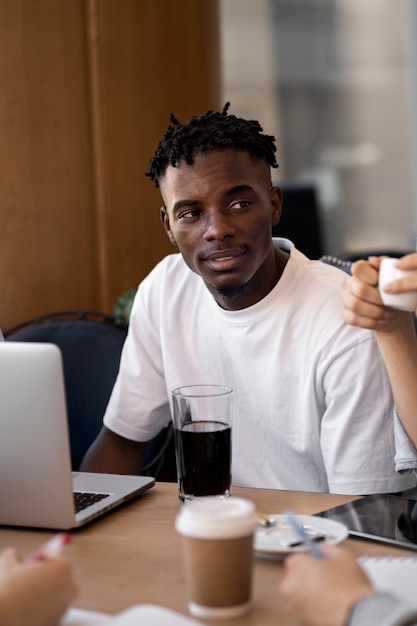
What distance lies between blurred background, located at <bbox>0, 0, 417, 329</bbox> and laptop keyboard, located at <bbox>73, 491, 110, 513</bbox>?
6.84 ft

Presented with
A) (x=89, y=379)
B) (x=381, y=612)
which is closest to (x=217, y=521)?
(x=381, y=612)

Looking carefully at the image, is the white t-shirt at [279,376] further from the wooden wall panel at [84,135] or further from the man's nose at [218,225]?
the wooden wall panel at [84,135]

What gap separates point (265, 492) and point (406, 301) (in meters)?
0.36

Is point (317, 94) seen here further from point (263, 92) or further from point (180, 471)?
point (180, 471)

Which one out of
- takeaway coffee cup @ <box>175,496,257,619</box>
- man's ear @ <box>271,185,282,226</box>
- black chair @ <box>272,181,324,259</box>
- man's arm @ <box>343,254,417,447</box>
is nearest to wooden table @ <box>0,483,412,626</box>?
takeaway coffee cup @ <box>175,496,257,619</box>

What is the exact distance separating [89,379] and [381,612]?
140cm

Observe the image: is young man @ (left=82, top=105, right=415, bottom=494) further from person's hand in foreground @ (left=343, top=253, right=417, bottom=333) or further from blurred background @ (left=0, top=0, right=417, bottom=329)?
blurred background @ (left=0, top=0, right=417, bottom=329)

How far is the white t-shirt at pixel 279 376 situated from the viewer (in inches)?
61.3

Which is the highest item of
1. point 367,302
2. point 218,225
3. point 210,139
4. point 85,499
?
point 210,139

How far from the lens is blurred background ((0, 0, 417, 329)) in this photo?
3.38m

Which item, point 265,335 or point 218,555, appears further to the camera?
point 265,335

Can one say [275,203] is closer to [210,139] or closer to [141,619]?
[210,139]

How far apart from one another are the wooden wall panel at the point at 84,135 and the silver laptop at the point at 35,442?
2176 millimetres

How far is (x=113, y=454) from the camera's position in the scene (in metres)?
1.88
